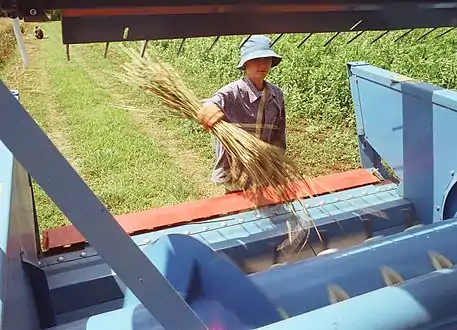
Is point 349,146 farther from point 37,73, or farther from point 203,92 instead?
point 37,73

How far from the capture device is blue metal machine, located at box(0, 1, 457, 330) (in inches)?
39.3

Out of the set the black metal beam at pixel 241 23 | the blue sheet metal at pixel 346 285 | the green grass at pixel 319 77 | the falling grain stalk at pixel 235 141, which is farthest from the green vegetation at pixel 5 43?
the black metal beam at pixel 241 23

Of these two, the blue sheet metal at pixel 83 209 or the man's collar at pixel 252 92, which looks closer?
the blue sheet metal at pixel 83 209

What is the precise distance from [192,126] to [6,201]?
3.37 meters

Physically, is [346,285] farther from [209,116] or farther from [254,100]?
[254,100]

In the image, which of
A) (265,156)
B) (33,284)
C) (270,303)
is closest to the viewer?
(270,303)

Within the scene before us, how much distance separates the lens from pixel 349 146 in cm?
468

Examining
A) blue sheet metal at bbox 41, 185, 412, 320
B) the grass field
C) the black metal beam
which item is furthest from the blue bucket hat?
the black metal beam

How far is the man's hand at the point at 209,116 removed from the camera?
1.98m

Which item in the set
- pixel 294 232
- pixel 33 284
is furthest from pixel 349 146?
pixel 33 284

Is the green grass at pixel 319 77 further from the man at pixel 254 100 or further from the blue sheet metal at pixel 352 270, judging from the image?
the blue sheet metal at pixel 352 270

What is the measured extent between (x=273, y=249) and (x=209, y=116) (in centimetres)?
53

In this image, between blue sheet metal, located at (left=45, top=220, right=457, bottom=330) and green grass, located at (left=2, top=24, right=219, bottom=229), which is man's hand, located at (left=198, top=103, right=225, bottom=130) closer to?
blue sheet metal, located at (left=45, top=220, right=457, bottom=330)

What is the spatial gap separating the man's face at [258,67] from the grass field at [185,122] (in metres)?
0.92
